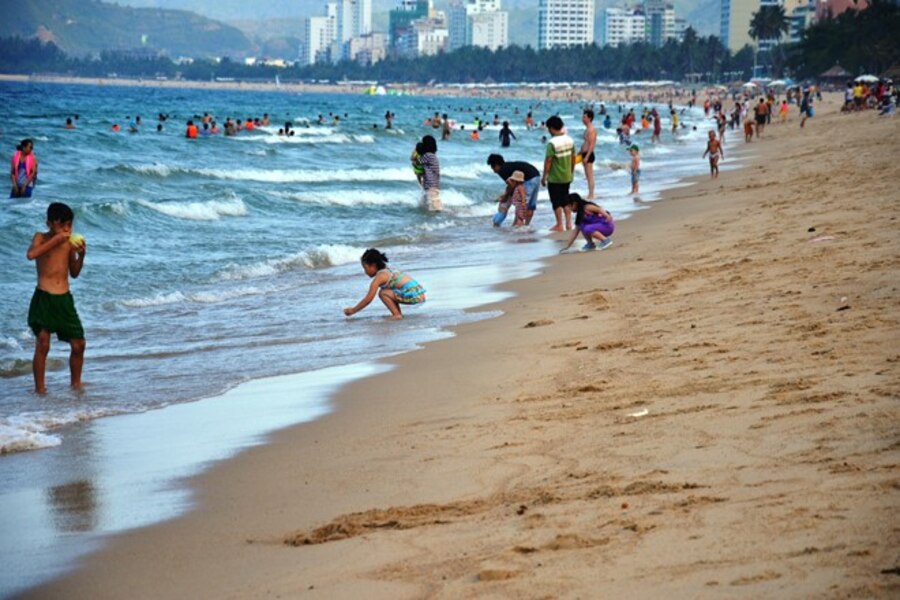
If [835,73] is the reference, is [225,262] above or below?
below

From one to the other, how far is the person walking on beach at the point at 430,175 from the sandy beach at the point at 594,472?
11304 mm

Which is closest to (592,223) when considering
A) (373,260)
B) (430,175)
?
(373,260)

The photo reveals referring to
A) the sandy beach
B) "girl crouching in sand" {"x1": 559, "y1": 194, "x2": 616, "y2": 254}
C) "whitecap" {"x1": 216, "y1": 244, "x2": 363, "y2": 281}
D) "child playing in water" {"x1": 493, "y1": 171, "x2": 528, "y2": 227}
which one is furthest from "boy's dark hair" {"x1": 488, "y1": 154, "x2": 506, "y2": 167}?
the sandy beach

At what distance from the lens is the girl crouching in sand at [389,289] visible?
36.3ft

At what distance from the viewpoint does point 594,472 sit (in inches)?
195

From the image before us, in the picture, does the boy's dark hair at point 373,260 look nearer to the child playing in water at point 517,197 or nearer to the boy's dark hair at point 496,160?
the boy's dark hair at point 496,160

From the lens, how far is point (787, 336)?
7086 millimetres

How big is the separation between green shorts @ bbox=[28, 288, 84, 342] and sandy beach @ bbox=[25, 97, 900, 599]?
7.20 feet

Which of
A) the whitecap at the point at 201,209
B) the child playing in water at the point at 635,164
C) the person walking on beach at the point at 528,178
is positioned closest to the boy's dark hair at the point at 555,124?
the person walking on beach at the point at 528,178

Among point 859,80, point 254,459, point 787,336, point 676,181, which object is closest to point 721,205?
point 676,181

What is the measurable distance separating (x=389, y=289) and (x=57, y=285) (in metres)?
3.25

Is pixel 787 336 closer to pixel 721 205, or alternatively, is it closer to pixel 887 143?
pixel 721 205

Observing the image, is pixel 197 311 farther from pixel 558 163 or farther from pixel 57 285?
pixel 558 163

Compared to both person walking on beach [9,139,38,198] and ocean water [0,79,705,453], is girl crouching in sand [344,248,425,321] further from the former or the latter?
person walking on beach [9,139,38,198]
